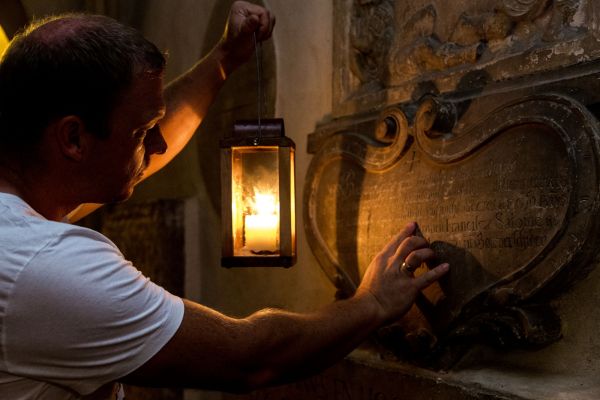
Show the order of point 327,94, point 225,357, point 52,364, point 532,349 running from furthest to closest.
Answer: point 327,94
point 532,349
point 225,357
point 52,364

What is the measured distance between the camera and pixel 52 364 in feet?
4.12

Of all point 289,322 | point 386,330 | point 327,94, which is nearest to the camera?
point 289,322

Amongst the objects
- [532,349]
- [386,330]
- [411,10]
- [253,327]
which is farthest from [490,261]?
[411,10]

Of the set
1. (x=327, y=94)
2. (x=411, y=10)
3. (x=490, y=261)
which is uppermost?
(x=411, y=10)

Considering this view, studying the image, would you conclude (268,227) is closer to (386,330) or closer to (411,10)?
(386,330)

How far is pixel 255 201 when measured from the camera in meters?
1.95

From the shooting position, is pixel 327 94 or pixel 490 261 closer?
pixel 490 261

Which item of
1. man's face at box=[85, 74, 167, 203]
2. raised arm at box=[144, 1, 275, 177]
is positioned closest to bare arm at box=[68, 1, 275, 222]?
raised arm at box=[144, 1, 275, 177]

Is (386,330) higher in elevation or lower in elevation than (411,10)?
lower

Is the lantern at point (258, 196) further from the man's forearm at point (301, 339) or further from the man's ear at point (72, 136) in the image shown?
the man's ear at point (72, 136)

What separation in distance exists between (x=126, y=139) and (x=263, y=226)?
1.79 ft

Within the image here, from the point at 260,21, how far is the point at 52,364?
1.22 m

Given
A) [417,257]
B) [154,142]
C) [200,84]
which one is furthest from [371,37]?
[154,142]

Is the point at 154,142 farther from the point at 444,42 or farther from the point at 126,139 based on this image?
the point at 444,42
